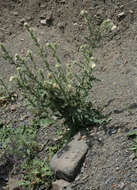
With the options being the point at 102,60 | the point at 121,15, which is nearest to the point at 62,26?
the point at 121,15

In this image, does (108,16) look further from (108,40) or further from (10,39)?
(10,39)

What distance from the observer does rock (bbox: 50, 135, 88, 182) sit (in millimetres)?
3246

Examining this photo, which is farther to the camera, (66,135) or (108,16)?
(108,16)

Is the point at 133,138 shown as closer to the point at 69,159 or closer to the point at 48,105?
the point at 69,159

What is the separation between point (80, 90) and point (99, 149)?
2.47 feet

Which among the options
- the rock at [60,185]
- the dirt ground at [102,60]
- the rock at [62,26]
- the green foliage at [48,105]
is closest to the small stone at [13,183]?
the green foliage at [48,105]

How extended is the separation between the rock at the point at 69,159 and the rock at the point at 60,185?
0.14 feet

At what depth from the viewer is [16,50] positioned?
17.9ft

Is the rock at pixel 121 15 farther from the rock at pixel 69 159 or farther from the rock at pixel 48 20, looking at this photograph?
the rock at pixel 69 159

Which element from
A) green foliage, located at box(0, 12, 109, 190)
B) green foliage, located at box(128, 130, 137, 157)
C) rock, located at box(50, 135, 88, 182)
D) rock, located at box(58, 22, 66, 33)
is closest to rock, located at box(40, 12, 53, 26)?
rock, located at box(58, 22, 66, 33)

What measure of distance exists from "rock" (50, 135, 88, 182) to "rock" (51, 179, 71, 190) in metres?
0.04

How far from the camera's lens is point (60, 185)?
3270 millimetres

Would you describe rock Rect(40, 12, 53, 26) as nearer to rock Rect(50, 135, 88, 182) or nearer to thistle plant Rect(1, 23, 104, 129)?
thistle plant Rect(1, 23, 104, 129)

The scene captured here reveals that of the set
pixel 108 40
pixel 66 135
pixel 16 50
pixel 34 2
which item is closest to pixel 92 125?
pixel 66 135
